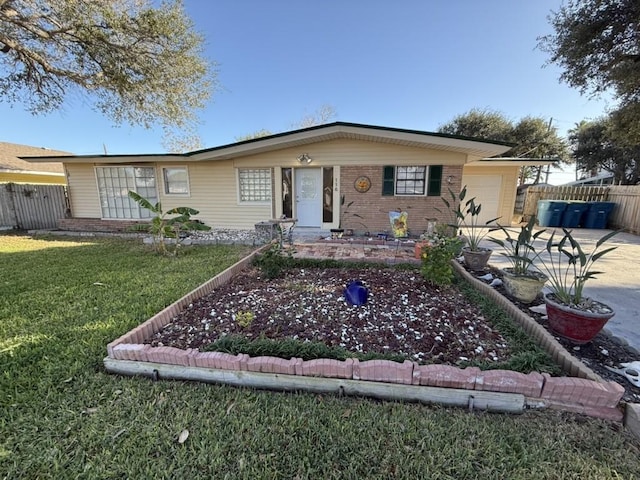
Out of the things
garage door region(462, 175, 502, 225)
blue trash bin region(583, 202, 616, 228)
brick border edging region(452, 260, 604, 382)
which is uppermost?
garage door region(462, 175, 502, 225)

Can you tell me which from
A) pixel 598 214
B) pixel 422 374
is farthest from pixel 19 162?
pixel 598 214

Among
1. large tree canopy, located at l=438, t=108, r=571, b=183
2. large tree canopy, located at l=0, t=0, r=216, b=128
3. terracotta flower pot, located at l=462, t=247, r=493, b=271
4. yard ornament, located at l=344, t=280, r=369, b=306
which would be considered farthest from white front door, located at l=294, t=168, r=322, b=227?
large tree canopy, located at l=438, t=108, r=571, b=183

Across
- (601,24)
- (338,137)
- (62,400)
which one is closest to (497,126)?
(601,24)

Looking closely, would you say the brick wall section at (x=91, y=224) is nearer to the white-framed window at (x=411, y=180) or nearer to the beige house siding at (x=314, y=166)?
the beige house siding at (x=314, y=166)

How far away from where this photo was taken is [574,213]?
35.7 ft

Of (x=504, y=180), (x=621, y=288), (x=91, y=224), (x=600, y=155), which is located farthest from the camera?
(x=600, y=155)

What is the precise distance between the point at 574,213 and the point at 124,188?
18130 mm

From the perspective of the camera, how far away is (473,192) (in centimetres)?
1114

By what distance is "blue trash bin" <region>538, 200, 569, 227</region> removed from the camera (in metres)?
11.0

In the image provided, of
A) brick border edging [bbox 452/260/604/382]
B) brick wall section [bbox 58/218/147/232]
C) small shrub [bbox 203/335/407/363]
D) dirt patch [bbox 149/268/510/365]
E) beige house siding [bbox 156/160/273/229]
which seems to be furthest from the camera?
brick wall section [bbox 58/218/147/232]

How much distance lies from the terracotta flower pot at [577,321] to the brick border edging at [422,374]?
1.08ft

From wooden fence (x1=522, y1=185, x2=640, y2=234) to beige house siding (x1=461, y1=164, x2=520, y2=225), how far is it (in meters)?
2.85

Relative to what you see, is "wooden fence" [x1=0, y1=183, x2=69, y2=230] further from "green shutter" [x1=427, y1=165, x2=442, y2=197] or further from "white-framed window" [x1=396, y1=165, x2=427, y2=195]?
"green shutter" [x1=427, y1=165, x2=442, y2=197]

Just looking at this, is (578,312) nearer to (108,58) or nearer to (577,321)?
(577,321)
